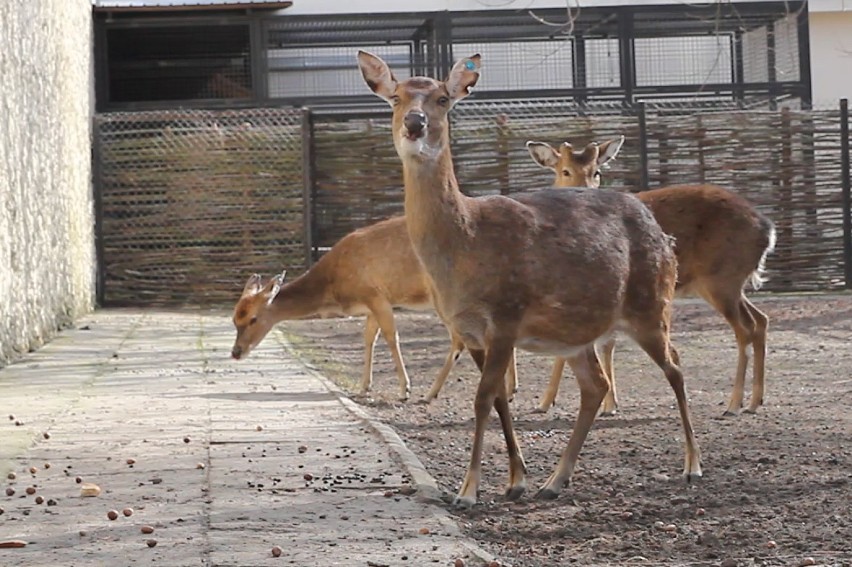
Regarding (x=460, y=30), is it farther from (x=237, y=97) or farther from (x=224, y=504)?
(x=224, y=504)

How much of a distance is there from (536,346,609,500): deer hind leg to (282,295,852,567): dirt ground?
0.10 meters

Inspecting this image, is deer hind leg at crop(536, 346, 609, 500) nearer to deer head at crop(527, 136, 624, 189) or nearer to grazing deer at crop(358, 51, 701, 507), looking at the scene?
grazing deer at crop(358, 51, 701, 507)

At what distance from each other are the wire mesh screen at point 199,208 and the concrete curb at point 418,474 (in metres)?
8.97

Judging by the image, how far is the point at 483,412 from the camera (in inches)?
270

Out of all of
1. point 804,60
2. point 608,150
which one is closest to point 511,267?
point 608,150

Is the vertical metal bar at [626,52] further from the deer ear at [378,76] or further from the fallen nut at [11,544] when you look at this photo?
the fallen nut at [11,544]

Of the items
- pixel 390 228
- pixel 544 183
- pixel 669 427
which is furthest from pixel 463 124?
pixel 669 427

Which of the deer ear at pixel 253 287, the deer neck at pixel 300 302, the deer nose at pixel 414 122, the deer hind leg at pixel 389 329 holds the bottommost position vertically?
the deer hind leg at pixel 389 329

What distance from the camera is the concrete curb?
575 centimetres

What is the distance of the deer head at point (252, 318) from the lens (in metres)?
12.1

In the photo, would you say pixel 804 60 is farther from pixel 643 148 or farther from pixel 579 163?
pixel 579 163

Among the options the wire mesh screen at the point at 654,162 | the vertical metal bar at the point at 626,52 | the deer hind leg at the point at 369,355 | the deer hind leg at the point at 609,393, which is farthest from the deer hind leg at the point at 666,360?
the vertical metal bar at the point at 626,52

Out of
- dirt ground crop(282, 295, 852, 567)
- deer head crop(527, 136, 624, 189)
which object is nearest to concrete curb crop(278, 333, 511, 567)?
dirt ground crop(282, 295, 852, 567)

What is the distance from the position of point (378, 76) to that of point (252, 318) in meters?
5.15
